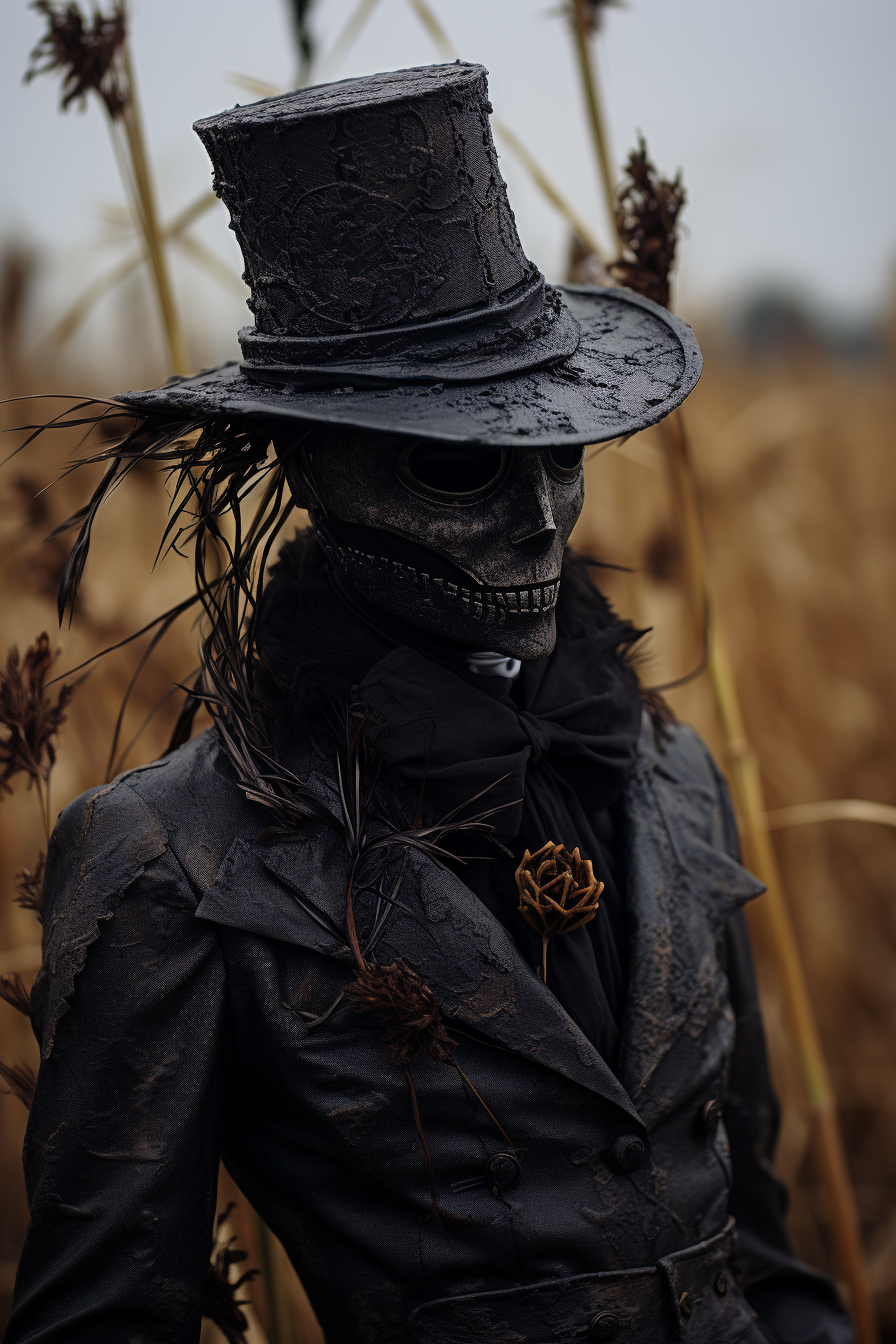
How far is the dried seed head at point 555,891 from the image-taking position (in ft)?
3.65

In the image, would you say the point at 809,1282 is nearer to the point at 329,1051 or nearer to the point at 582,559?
the point at 329,1051

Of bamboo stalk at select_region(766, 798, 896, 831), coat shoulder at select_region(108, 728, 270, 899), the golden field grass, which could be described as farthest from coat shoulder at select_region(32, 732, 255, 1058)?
bamboo stalk at select_region(766, 798, 896, 831)

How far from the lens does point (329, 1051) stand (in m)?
1.12

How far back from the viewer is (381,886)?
1145mm

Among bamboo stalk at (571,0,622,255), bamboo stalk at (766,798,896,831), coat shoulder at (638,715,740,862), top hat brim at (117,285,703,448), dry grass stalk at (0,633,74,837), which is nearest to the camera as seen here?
top hat brim at (117,285,703,448)

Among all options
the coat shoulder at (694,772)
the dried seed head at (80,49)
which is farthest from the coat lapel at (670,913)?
the dried seed head at (80,49)

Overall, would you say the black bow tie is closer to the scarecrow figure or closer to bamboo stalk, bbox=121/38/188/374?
the scarecrow figure

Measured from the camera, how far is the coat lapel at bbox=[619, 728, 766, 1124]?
121 cm

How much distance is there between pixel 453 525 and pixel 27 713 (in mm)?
565

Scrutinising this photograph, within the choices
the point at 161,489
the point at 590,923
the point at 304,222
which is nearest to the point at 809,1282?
the point at 590,923

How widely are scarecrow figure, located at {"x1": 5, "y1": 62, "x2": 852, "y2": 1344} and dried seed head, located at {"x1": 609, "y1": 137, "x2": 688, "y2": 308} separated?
228 millimetres

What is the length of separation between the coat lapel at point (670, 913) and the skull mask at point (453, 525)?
302 millimetres

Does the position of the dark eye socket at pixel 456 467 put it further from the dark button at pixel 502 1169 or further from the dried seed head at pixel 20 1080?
the dried seed head at pixel 20 1080

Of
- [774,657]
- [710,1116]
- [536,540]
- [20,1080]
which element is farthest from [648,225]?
[774,657]
